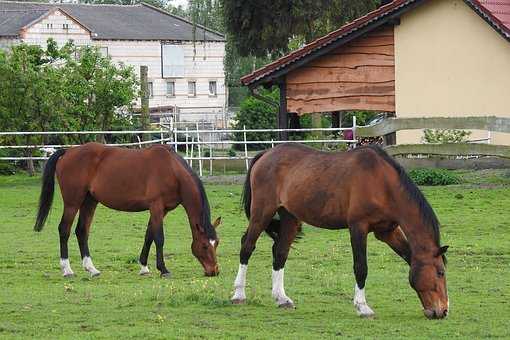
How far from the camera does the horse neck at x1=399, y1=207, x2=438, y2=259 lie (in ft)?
31.6

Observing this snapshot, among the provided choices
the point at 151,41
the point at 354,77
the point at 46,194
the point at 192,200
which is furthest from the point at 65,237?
the point at 151,41

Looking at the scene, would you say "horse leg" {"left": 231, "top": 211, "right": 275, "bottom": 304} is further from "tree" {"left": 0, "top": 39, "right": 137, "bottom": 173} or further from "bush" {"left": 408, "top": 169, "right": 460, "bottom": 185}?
"tree" {"left": 0, "top": 39, "right": 137, "bottom": 173}

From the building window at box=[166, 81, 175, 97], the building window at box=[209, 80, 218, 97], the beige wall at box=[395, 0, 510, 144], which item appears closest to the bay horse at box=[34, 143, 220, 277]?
the beige wall at box=[395, 0, 510, 144]

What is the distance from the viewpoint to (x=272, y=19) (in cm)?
3769

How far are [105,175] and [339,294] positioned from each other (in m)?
3.93

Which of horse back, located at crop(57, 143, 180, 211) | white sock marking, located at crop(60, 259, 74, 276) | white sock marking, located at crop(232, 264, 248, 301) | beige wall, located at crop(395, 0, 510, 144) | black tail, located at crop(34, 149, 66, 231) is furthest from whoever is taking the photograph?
beige wall, located at crop(395, 0, 510, 144)

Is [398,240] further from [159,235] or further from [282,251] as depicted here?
[159,235]

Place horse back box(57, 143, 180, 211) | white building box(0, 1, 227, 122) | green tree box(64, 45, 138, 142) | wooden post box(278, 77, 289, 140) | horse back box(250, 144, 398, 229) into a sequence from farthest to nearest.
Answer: white building box(0, 1, 227, 122), green tree box(64, 45, 138, 142), wooden post box(278, 77, 289, 140), horse back box(57, 143, 180, 211), horse back box(250, 144, 398, 229)

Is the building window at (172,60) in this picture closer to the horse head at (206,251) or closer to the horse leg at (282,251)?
the horse head at (206,251)

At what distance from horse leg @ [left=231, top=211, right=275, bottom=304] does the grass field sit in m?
0.18

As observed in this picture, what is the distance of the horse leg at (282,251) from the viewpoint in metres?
10.2

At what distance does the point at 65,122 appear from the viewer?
28.3 metres

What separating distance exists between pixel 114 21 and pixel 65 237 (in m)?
49.9

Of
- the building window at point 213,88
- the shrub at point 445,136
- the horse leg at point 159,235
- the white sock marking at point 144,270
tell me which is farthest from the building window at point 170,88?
the white sock marking at point 144,270
